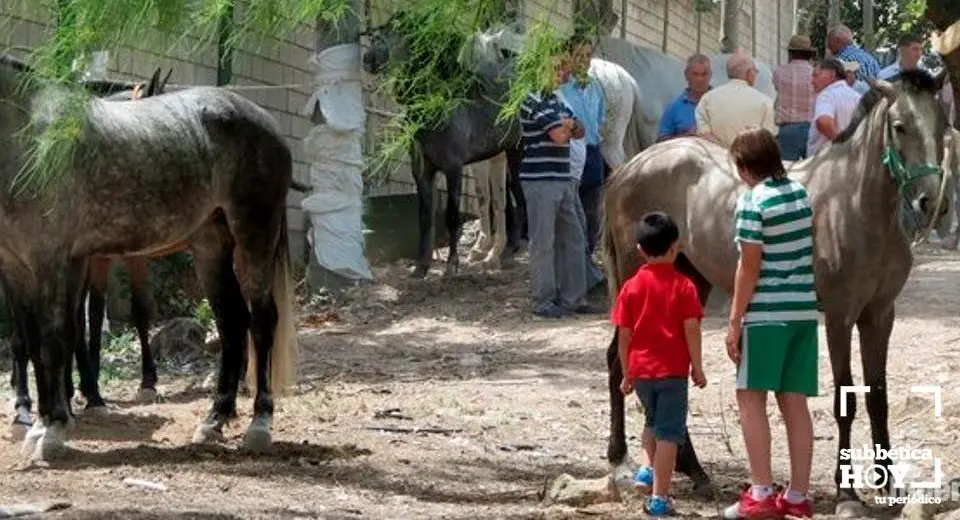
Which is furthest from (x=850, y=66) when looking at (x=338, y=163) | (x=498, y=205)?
(x=338, y=163)

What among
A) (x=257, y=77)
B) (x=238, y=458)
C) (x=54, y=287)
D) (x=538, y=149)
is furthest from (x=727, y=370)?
(x=257, y=77)

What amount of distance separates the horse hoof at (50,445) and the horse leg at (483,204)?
30.7 ft

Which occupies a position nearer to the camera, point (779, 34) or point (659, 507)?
point (659, 507)

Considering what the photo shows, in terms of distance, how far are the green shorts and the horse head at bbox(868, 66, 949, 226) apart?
0.93 metres

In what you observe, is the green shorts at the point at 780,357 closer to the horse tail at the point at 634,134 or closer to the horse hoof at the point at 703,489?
the horse hoof at the point at 703,489

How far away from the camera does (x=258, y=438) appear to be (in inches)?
358

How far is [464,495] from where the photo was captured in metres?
8.09

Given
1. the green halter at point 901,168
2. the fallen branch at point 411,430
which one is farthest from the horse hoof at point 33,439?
the green halter at point 901,168

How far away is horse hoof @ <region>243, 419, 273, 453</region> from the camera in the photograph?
9.08 metres

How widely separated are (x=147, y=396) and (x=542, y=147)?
439cm

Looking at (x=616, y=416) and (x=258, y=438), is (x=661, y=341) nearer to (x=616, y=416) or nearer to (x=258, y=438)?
(x=616, y=416)

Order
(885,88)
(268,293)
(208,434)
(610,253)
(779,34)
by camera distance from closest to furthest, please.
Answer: (885,88) → (610,253) → (208,434) → (268,293) → (779,34)

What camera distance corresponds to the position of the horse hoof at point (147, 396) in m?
11.1

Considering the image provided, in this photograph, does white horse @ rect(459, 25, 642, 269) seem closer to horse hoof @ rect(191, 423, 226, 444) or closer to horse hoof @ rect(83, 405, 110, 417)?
horse hoof @ rect(83, 405, 110, 417)
